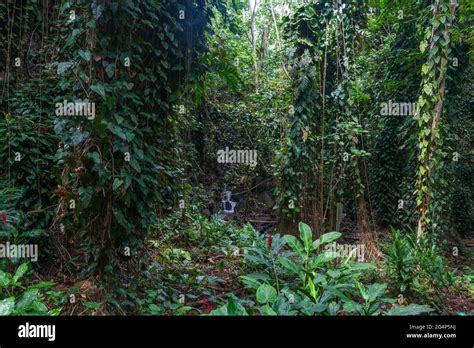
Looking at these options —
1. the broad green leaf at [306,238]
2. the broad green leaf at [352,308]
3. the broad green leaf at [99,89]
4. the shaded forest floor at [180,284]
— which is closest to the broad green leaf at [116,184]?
the broad green leaf at [99,89]

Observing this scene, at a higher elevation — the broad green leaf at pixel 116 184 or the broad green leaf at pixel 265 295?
the broad green leaf at pixel 116 184

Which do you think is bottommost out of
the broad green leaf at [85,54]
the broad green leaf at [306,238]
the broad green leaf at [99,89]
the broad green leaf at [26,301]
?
the broad green leaf at [26,301]

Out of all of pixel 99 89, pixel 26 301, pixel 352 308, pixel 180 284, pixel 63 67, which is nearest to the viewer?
pixel 26 301

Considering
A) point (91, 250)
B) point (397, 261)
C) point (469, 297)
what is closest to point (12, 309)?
point (91, 250)

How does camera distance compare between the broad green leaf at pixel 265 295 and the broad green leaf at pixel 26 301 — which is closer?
the broad green leaf at pixel 26 301

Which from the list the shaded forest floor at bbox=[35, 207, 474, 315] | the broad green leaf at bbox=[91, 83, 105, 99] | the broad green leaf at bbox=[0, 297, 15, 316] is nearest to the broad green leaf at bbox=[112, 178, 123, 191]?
the broad green leaf at bbox=[91, 83, 105, 99]

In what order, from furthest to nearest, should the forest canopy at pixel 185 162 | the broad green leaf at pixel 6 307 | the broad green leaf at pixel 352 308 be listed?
the forest canopy at pixel 185 162 → the broad green leaf at pixel 352 308 → the broad green leaf at pixel 6 307

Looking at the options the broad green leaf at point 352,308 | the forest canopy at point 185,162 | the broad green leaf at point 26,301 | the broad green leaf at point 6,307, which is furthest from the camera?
the forest canopy at point 185,162

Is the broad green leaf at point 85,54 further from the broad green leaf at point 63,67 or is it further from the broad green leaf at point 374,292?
the broad green leaf at point 374,292

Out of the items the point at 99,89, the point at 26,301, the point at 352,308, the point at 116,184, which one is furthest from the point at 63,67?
the point at 352,308

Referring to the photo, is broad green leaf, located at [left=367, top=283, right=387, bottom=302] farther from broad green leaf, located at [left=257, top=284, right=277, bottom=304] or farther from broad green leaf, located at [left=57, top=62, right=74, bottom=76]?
broad green leaf, located at [left=57, top=62, right=74, bottom=76]

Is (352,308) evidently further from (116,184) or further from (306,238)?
(116,184)
